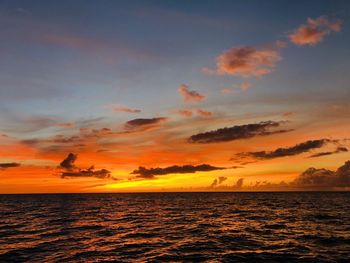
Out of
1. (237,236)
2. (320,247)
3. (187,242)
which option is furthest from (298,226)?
(187,242)

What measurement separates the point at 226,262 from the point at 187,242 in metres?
8.96

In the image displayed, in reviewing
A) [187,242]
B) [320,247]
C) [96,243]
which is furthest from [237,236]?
[96,243]

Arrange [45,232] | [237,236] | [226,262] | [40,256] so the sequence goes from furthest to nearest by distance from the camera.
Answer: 1. [45,232]
2. [237,236]
3. [40,256]
4. [226,262]

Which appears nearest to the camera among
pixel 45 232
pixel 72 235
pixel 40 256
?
pixel 40 256

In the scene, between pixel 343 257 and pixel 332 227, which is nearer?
pixel 343 257

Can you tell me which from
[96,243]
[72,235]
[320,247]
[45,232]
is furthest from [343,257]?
[45,232]

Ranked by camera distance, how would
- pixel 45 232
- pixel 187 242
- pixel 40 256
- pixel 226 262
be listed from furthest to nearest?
pixel 45 232, pixel 187 242, pixel 40 256, pixel 226 262

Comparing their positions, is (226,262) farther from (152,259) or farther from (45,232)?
(45,232)

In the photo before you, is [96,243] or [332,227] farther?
[332,227]

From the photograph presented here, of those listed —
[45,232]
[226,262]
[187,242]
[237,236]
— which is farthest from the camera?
[45,232]

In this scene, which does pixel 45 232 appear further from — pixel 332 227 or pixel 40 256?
pixel 332 227

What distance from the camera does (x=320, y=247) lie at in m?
29.4

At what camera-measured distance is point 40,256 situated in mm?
27125

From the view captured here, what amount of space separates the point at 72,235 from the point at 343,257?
1104 inches
